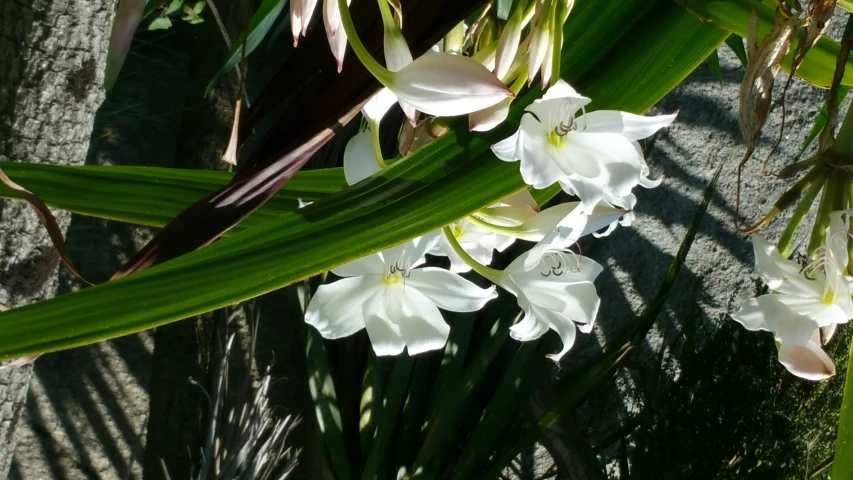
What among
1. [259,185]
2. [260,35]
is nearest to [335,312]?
[259,185]

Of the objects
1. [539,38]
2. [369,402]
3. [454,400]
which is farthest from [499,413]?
[539,38]

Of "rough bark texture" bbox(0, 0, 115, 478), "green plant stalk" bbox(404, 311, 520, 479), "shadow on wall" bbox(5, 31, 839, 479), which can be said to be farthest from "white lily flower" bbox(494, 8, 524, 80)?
"shadow on wall" bbox(5, 31, 839, 479)

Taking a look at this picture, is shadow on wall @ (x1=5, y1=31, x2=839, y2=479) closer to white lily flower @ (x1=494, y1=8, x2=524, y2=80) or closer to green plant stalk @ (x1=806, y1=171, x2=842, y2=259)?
green plant stalk @ (x1=806, y1=171, x2=842, y2=259)

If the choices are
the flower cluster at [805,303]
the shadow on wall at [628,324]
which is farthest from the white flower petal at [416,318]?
the shadow on wall at [628,324]

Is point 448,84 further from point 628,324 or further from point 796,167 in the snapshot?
point 628,324

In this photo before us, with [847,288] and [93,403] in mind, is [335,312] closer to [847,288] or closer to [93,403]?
[847,288]

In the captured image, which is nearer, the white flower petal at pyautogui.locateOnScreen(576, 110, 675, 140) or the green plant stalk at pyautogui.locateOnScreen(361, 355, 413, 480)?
the white flower petal at pyautogui.locateOnScreen(576, 110, 675, 140)

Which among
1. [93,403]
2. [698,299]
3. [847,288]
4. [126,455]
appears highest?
[93,403]
